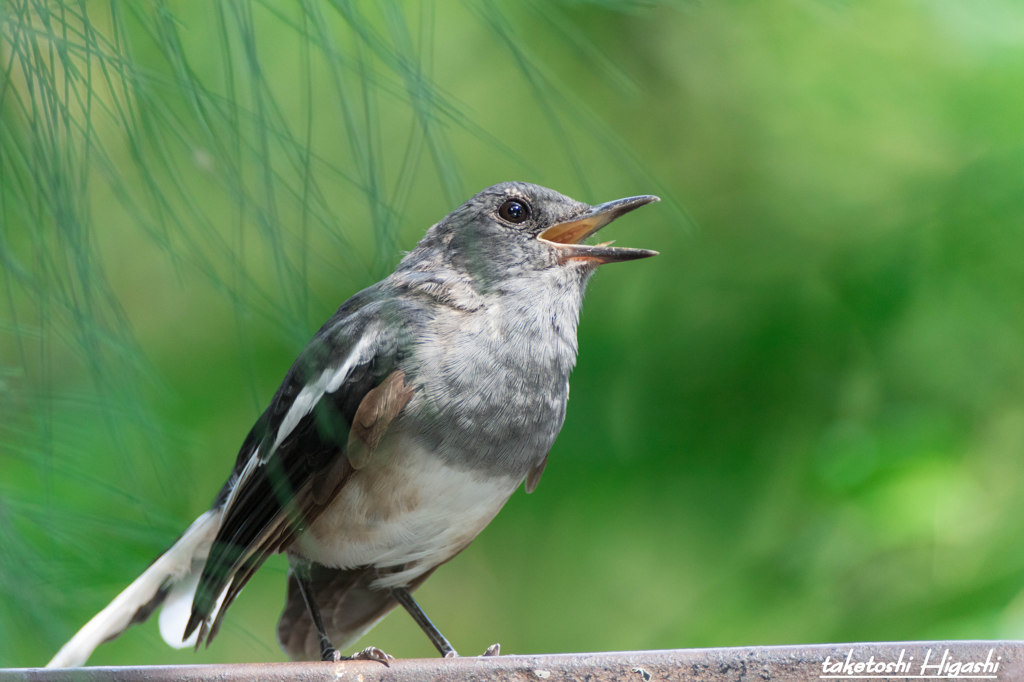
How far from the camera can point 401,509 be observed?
1.67 m

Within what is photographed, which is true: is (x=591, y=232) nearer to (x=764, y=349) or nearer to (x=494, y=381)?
(x=494, y=381)

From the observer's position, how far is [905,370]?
283cm

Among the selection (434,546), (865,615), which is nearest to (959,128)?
(865,615)

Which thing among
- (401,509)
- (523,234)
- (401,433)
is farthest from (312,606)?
(523,234)

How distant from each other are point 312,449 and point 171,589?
1.56 ft

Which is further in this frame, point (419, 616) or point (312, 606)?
point (419, 616)

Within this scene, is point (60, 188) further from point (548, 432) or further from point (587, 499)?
point (587, 499)

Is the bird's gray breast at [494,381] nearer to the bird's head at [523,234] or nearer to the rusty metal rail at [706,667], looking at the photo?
the bird's head at [523,234]

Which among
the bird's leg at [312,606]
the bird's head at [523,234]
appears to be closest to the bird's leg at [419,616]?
the bird's leg at [312,606]

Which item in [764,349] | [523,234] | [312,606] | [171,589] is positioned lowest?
[764,349]

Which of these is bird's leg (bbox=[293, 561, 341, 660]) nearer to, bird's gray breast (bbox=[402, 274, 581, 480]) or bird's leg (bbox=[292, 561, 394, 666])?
bird's leg (bbox=[292, 561, 394, 666])

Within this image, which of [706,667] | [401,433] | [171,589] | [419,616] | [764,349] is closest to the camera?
[706,667]

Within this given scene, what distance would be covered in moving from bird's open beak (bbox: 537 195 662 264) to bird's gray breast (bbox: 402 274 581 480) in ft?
0.32

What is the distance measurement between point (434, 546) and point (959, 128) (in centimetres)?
195
